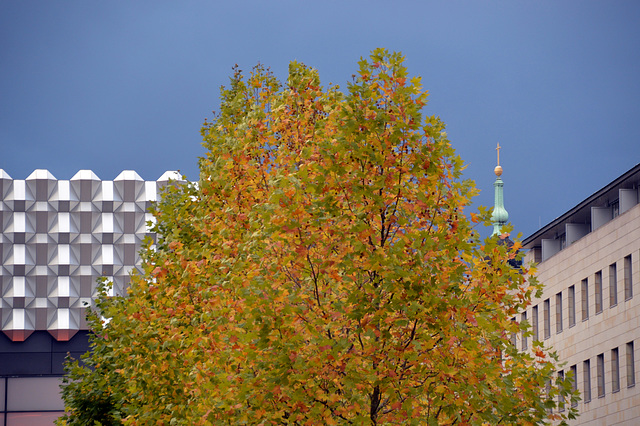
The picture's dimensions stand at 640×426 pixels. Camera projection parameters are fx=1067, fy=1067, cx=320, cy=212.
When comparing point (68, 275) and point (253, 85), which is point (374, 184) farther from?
point (68, 275)

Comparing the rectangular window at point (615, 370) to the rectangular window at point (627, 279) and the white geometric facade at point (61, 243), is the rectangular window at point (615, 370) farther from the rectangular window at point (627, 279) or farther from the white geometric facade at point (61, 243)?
the white geometric facade at point (61, 243)

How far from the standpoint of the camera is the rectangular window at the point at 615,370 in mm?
58188

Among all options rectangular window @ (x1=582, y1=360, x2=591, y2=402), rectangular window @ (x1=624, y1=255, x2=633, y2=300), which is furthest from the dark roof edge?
rectangular window @ (x1=582, y1=360, x2=591, y2=402)

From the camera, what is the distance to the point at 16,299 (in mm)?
85312

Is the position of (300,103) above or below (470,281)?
above

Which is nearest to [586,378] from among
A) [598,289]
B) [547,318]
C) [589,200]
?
[598,289]

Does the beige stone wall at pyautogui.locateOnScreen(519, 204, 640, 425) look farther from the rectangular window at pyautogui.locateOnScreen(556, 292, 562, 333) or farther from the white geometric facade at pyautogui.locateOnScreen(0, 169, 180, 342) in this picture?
the white geometric facade at pyautogui.locateOnScreen(0, 169, 180, 342)

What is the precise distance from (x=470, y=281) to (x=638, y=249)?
137 feet

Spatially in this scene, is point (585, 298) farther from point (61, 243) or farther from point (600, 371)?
point (61, 243)

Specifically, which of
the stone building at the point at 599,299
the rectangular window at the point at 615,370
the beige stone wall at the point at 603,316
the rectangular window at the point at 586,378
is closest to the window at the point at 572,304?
the stone building at the point at 599,299

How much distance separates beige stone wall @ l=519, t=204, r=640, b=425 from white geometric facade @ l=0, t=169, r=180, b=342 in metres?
35.1

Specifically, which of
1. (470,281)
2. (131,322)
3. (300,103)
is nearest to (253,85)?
(300,103)

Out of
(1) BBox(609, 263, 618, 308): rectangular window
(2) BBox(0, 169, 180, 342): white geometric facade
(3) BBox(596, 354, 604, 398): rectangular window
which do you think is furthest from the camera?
(2) BBox(0, 169, 180, 342): white geometric facade

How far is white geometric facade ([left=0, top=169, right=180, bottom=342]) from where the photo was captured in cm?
8575
